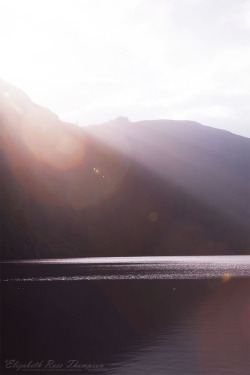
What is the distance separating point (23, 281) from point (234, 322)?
2358 inches

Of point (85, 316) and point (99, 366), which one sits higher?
point (99, 366)

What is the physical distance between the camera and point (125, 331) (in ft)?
162

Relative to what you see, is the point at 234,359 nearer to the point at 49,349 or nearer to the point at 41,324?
the point at 49,349

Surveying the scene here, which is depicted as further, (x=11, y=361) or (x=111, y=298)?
(x=111, y=298)

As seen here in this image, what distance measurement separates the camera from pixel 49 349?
41875mm

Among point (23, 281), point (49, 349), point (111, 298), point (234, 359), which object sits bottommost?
point (23, 281)

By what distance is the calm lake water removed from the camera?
36125 mm

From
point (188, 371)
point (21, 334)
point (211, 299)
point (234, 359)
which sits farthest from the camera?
point (211, 299)

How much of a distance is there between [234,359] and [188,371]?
17.4 ft

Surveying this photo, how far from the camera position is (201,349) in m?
40.6

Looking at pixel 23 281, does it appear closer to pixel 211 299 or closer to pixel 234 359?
pixel 211 299

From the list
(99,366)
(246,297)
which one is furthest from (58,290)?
(99,366)

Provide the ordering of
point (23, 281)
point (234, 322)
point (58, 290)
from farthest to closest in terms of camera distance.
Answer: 1. point (23, 281)
2. point (58, 290)
3. point (234, 322)

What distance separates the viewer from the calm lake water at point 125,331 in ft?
119
